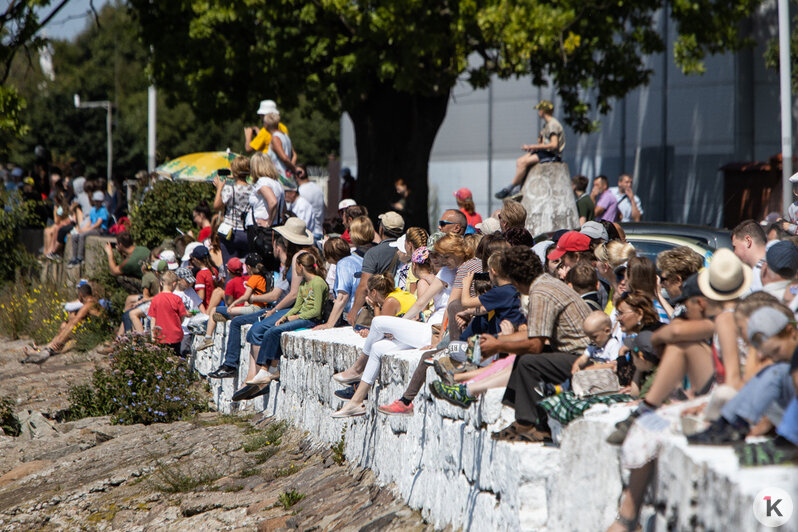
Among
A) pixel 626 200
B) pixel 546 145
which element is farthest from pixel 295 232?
pixel 626 200

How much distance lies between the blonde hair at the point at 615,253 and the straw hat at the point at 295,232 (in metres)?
3.98

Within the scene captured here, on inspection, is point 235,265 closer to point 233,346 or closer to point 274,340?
point 233,346

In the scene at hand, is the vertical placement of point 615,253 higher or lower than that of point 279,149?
lower

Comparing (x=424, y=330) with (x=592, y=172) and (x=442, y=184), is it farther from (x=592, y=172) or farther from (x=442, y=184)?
(x=442, y=184)

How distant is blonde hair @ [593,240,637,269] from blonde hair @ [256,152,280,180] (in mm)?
4890

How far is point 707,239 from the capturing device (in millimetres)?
8727

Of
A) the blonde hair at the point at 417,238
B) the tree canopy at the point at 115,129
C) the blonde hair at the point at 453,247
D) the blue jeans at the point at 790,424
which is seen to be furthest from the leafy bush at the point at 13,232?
the tree canopy at the point at 115,129

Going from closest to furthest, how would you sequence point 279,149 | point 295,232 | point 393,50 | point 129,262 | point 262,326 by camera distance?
point 295,232 → point 262,326 → point 279,149 → point 393,50 → point 129,262

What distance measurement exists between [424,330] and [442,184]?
20.5m

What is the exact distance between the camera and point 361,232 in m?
10.2

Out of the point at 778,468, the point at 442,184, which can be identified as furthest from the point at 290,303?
the point at 442,184

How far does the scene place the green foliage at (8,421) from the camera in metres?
13.1

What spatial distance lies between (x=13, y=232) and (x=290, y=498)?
1467cm

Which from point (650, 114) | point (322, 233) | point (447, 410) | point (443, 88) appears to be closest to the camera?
point (447, 410)
